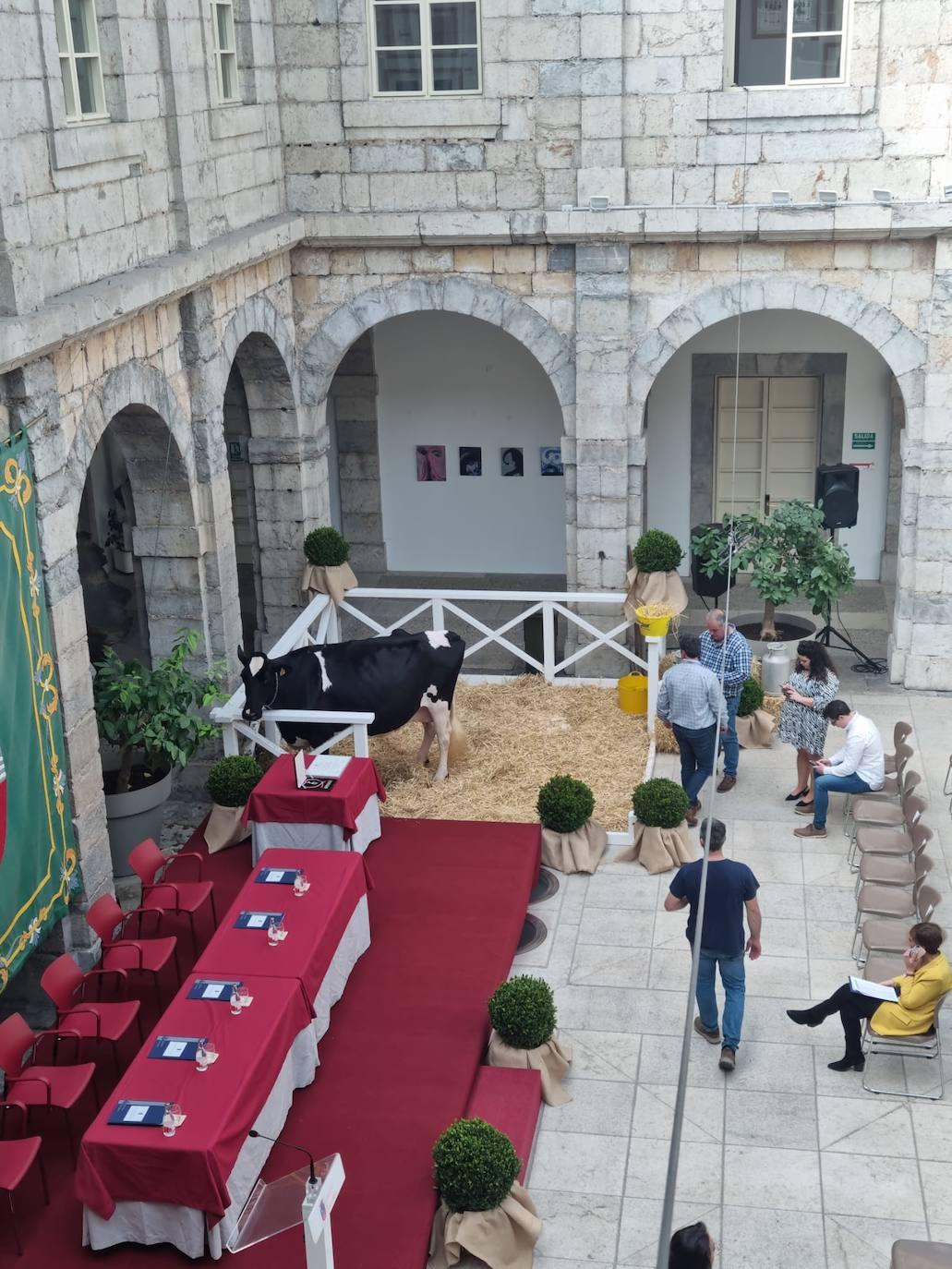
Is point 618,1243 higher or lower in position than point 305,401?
lower

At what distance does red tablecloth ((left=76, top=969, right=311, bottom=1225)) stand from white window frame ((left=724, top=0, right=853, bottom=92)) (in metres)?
8.89

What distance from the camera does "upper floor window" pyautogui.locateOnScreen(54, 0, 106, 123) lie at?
9.56 metres

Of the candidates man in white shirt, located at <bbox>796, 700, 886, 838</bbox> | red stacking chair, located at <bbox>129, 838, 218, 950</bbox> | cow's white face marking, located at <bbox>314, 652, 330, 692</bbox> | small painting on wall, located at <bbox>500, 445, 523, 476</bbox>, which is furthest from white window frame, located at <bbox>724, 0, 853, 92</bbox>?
red stacking chair, located at <bbox>129, 838, 218, 950</bbox>

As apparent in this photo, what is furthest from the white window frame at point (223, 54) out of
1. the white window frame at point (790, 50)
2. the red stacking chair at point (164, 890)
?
the red stacking chair at point (164, 890)

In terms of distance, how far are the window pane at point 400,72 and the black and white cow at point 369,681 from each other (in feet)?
16.8

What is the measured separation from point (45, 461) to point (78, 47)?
2.96m

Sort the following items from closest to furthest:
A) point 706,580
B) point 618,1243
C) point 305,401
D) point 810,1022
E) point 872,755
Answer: point 618,1243, point 810,1022, point 872,755, point 305,401, point 706,580

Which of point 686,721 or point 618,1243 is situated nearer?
point 618,1243

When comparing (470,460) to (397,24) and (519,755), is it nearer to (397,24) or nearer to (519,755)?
(397,24)

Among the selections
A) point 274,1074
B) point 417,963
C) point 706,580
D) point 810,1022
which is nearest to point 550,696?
point 706,580

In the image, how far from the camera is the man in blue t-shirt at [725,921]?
8.30 metres

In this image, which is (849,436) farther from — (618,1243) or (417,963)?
(618,1243)

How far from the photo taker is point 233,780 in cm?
1110

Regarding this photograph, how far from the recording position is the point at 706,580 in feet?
50.7
